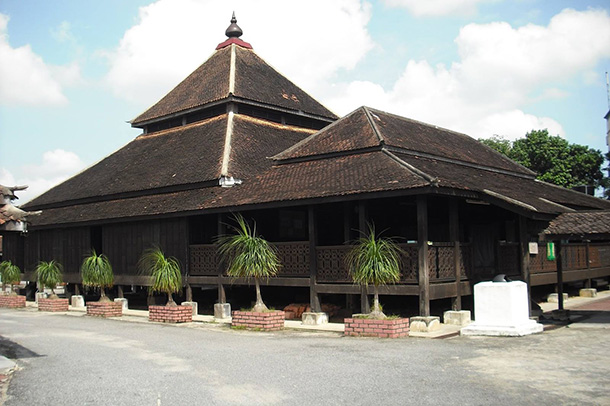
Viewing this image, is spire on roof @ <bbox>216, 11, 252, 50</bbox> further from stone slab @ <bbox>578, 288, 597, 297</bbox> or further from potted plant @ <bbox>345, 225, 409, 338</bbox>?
potted plant @ <bbox>345, 225, 409, 338</bbox>

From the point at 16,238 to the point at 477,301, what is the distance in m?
22.8

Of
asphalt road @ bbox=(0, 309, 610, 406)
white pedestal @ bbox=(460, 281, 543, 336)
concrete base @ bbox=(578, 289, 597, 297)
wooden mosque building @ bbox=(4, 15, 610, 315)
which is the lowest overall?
asphalt road @ bbox=(0, 309, 610, 406)

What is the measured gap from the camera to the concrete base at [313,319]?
56.3 ft

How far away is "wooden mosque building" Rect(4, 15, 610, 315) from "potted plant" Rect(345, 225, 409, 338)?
1.29m

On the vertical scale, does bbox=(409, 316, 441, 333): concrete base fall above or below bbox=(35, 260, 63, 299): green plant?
below

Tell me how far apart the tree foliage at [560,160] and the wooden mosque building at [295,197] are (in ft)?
73.9

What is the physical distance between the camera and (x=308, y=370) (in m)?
10.1

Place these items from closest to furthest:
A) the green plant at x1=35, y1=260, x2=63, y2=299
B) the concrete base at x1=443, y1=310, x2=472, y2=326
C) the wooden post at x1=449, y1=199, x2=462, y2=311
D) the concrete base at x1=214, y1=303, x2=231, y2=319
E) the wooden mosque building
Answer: the concrete base at x1=443, y1=310, x2=472, y2=326 → the wooden post at x1=449, y1=199, x2=462, y2=311 → the wooden mosque building → the concrete base at x1=214, y1=303, x2=231, y2=319 → the green plant at x1=35, y1=260, x2=63, y2=299

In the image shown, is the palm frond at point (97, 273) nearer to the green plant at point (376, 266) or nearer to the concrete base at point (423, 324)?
the green plant at point (376, 266)

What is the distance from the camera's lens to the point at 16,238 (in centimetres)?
2995

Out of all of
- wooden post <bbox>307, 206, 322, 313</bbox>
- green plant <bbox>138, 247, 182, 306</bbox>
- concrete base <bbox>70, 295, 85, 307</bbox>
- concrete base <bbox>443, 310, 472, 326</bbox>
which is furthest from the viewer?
concrete base <bbox>70, 295, 85, 307</bbox>

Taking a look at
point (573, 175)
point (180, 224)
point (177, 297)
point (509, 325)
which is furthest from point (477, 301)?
point (573, 175)

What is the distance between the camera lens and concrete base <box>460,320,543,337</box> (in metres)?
13.4

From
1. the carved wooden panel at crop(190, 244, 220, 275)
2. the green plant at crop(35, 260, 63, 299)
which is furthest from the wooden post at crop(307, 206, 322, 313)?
the green plant at crop(35, 260, 63, 299)
